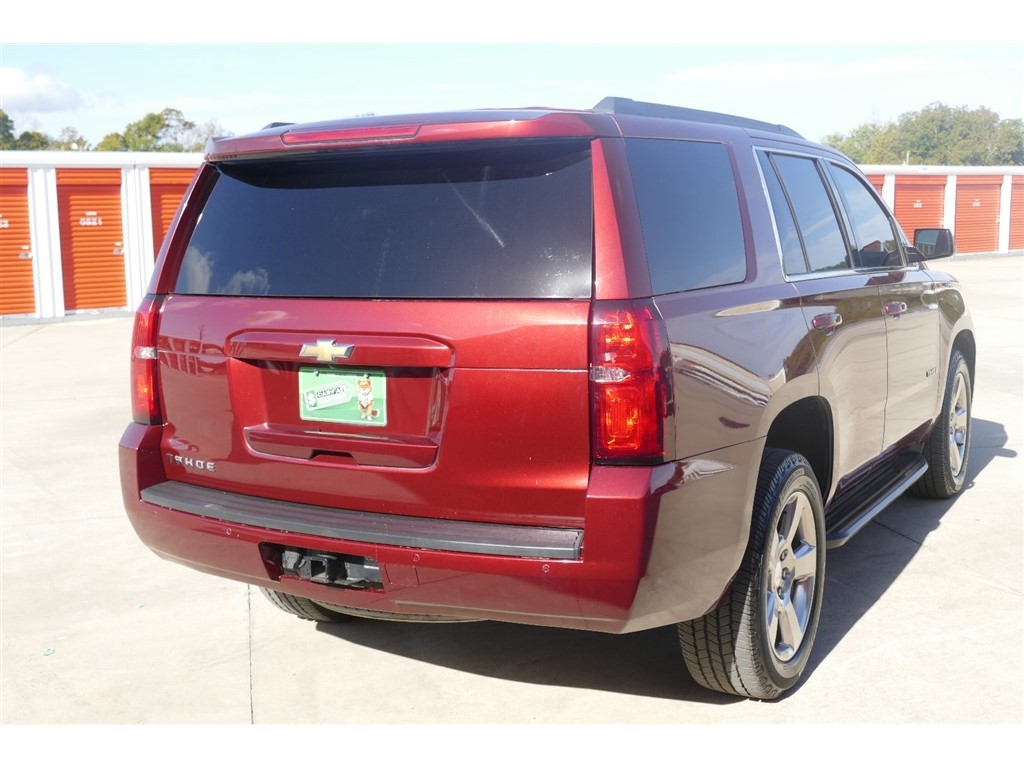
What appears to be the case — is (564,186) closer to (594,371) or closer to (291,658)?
(594,371)

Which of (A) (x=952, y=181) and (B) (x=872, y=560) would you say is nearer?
(B) (x=872, y=560)

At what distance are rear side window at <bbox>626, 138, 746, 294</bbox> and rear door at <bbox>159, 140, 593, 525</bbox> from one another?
229mm

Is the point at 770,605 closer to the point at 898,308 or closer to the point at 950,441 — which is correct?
the point at 898,308

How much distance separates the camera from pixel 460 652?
4207 mm

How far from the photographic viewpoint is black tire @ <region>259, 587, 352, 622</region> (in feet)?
14.4

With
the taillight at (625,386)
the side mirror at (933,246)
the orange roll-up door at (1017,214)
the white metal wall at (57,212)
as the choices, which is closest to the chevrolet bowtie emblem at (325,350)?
the taillight at (625,386)

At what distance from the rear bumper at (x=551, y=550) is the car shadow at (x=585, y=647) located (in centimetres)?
83

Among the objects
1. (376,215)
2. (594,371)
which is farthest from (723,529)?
(376,215)

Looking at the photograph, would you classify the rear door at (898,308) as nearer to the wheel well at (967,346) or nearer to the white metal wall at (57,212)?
the wheel well at (967,346)

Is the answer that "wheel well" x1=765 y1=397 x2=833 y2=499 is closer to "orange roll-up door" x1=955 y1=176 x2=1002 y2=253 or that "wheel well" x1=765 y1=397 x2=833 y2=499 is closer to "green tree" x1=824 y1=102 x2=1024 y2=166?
"orange roll-up door" x1=955 y1=176 x2=1002 y2=253

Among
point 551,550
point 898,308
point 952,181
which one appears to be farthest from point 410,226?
point 952,181

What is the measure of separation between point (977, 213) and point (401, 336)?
33.8 meters

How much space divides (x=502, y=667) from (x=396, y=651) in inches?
18.4

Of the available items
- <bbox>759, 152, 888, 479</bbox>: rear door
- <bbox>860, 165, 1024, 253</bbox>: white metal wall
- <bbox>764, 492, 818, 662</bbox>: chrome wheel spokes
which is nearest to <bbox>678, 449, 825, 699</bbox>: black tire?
<bbox>764, 492, 818, 662</bbox>: chrome wheel spokes
